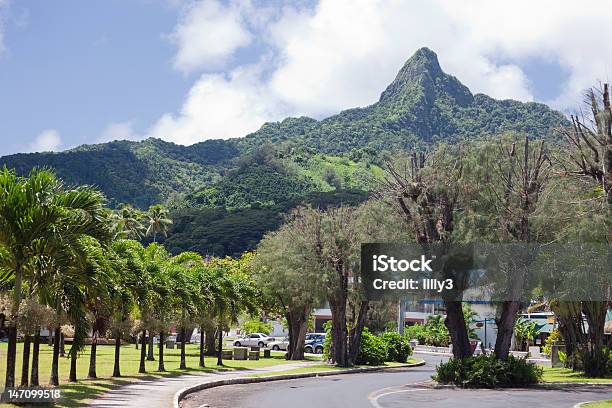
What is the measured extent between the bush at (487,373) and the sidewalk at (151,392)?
31.3 feet

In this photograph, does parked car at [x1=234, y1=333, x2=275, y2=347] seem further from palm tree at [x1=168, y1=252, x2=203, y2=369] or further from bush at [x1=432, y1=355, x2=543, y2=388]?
bush at [x1=432, y1=355, x2=543, y2=388]

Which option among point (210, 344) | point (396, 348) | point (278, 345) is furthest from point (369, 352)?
point (278, 345)

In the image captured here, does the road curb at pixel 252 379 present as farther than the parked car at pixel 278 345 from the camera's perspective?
No

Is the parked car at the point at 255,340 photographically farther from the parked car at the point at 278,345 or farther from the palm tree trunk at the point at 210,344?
the palm tree trunk at the point at 210,344

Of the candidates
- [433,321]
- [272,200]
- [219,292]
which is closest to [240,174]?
[272,200]

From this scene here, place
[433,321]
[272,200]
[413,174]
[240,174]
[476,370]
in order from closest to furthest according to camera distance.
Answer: [476,370], [413,174], [433,321], [272,200], [240,174]

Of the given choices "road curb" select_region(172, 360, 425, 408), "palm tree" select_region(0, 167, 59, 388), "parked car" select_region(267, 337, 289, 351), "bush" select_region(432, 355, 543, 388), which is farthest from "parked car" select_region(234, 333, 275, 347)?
"palm tree" select_region(0, 167, 59, 388)

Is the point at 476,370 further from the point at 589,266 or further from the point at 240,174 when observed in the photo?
the point at 240,174

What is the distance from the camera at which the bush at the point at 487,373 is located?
98.9ft

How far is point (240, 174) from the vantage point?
7603 inches

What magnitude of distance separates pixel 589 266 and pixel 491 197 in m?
4.80

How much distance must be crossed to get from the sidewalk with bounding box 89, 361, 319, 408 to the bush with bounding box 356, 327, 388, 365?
48.4ft

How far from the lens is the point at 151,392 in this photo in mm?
23812

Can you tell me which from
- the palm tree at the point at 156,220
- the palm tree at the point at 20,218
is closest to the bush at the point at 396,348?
the palm tree at the point at 20,218
